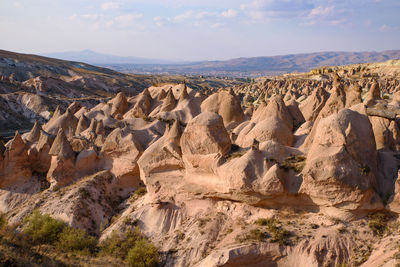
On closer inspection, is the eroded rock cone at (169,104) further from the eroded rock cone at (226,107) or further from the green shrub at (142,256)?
the green shrub at (142,256)

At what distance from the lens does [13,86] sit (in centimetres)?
6881

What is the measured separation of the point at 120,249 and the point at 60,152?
8925mm

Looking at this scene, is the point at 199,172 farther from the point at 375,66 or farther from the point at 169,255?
the point at 375,66

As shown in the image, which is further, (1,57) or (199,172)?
(1,57)

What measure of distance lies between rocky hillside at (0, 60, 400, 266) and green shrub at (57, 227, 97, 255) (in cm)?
84

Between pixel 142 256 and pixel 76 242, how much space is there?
3598 mm

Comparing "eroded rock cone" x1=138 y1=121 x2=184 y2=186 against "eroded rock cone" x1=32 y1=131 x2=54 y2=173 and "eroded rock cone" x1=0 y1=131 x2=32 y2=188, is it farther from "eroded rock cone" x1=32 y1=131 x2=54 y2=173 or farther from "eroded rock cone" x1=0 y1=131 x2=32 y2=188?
"eroded rock cone" x1=0 y1=131 x2=32 y2=188

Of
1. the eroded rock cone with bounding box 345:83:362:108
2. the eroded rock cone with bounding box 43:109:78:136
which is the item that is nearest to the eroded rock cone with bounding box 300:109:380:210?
the eroded rock cone with bounding box 345:83:362:108

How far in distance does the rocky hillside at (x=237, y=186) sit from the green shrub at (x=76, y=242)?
0.84 metres

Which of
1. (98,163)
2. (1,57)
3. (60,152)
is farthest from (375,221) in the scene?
(1,57)

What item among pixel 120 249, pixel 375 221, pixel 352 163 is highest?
pixel 352 163

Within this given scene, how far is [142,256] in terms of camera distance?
46.6 ft

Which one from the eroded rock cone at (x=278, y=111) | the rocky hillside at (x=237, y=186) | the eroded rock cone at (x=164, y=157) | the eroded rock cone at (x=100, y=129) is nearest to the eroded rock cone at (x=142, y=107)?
the eroded rock cone at (x=100, y=129)

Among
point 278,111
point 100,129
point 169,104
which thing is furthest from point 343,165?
point 169,104
